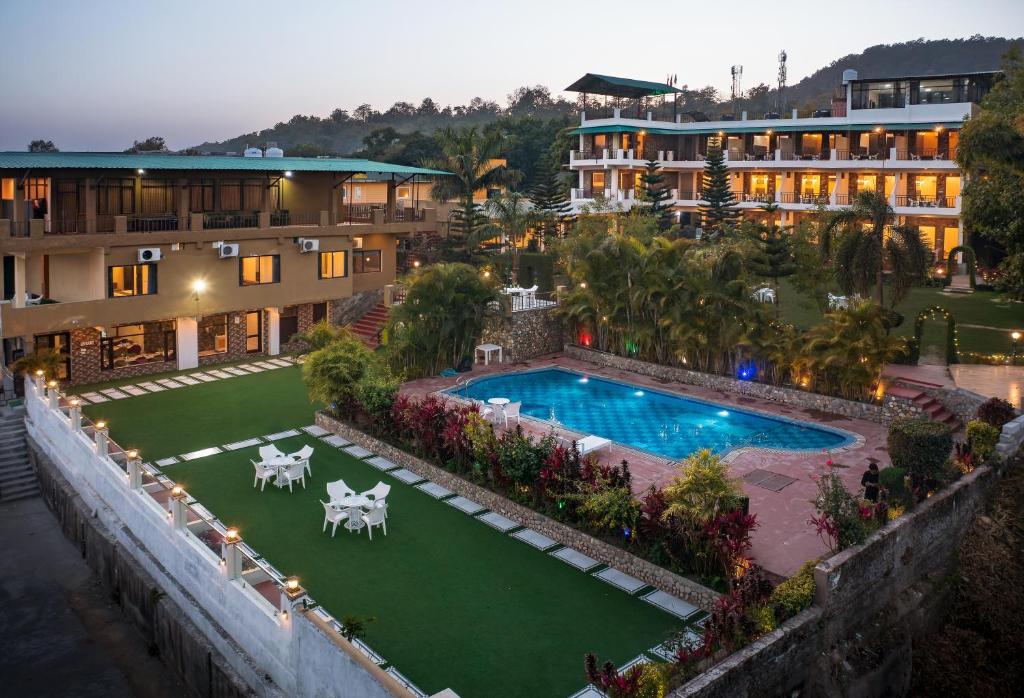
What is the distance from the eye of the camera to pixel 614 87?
47.0 metres

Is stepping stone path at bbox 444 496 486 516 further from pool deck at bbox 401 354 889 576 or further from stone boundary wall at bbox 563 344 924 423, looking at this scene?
stone boundary wall at bbox 563 344 924 423

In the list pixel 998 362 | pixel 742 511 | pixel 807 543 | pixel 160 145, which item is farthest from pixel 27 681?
pixel 160 145

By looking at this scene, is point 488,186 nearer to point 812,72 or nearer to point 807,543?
point 807,543

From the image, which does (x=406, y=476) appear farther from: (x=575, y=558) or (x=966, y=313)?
(x=966, y=313)

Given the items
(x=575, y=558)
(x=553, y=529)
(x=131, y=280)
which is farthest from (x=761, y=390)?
(x=131, y=280)

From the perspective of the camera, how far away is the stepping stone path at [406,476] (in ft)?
55.7

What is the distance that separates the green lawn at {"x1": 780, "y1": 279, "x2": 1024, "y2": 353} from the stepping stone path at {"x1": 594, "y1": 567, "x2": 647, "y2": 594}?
16107 millimetres

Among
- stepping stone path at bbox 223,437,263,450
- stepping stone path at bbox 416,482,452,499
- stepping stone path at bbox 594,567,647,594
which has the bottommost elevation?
stepping stone path at bbox 594,567,647,594

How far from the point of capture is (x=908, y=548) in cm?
1321

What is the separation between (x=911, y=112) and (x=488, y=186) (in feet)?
63.0

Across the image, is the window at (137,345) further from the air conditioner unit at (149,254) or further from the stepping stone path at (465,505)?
the stepping stone path at (465,505)

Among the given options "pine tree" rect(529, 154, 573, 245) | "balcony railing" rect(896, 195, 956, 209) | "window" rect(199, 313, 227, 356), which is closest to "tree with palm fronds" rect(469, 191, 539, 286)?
"pine tree" rect(529, 154, 573, 245)

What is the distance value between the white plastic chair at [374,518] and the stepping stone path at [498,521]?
5.52ft

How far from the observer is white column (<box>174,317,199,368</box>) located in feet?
85.3
